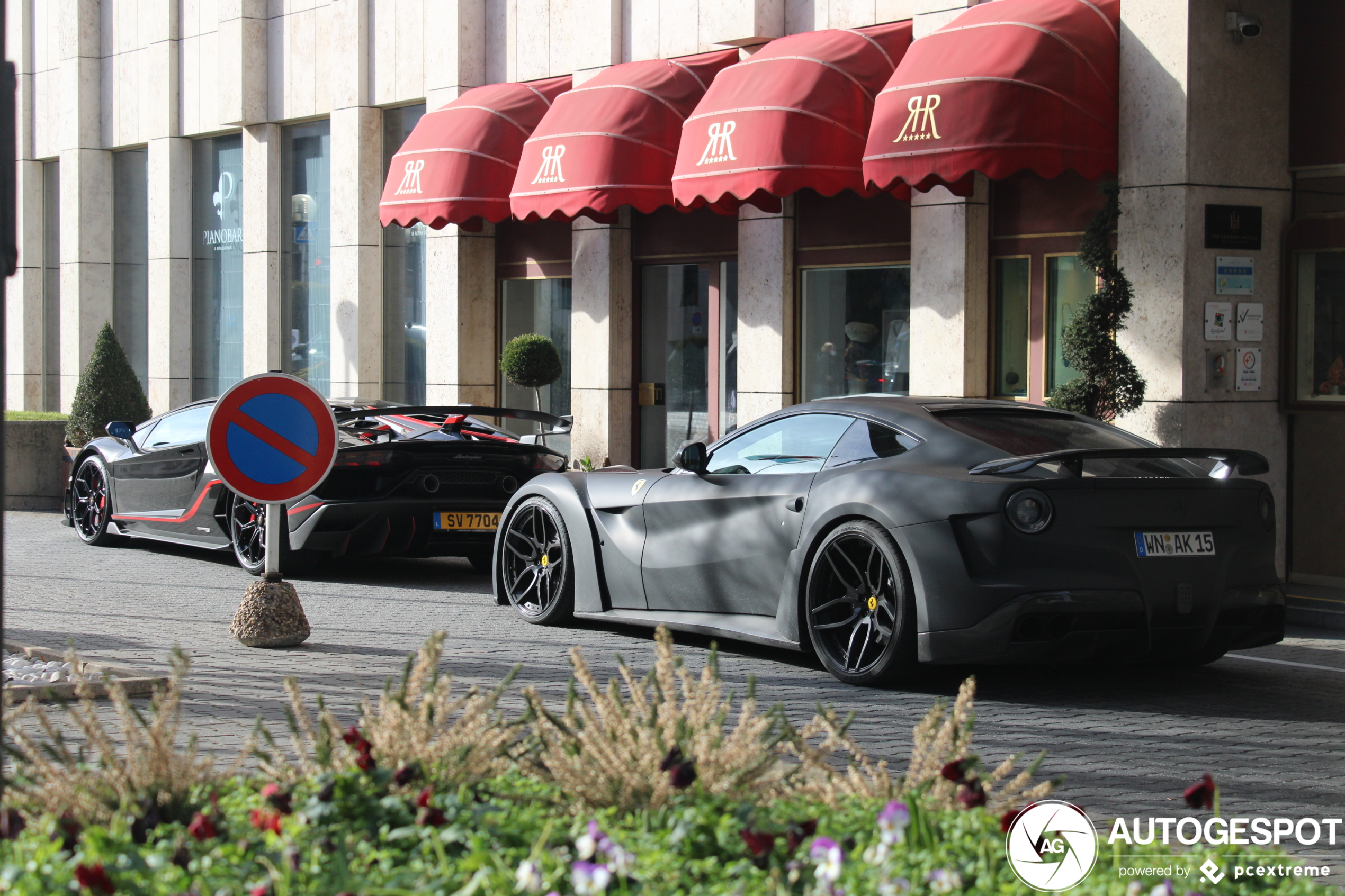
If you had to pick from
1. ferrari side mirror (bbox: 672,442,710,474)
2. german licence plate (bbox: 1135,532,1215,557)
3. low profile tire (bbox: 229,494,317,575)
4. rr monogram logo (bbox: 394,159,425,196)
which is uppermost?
rr monogram logo (bbox: 394,159,425,196)

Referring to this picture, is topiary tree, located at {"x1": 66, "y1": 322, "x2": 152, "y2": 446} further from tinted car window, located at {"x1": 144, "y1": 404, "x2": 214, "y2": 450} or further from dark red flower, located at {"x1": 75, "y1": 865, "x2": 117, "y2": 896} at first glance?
dark red flower, located at {"x1": 75, "y1": 865, "x2": 117, "y2": 896}

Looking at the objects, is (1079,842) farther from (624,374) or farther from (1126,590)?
(624,374)

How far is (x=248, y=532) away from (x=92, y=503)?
305cm

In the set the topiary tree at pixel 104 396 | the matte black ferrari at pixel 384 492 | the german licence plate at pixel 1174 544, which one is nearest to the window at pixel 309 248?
the topiary tree at pixel 104 396

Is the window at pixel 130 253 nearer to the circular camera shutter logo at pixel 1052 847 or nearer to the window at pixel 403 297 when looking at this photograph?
the window at pixel 403 297

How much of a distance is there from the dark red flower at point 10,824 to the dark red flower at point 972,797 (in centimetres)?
197

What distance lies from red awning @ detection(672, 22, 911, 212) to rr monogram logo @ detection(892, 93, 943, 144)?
130 cm

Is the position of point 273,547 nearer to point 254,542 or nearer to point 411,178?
point 254,542

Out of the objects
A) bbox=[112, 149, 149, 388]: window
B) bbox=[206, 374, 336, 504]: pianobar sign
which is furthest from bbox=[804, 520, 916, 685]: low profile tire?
bbox=[112, 149, 149, 388]: window

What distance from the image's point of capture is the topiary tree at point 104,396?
18250 mm

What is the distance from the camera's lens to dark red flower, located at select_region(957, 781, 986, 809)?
338 cm

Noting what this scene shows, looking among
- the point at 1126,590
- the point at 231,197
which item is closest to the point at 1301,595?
the point at 1126,590

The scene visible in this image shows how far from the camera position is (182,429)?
12758mm

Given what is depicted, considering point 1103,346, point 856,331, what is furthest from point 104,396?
point 1103,346
